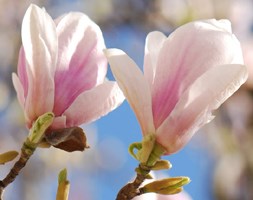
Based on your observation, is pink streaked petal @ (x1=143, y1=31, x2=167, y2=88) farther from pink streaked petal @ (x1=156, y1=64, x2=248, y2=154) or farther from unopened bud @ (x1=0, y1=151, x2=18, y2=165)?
unopened bud @ (x1=0, y1=151, x2=18, y2=165)

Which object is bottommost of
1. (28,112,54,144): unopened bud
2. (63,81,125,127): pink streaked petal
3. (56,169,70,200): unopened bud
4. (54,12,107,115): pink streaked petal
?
(56,169,70,200): unopened bud

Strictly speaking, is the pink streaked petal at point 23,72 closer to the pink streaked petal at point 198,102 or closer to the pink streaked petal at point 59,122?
the pink streaked petal at point 59,122

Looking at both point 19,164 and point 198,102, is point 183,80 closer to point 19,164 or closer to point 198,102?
point 198,102

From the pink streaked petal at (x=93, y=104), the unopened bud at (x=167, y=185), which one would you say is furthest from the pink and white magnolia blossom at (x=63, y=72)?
the unopened bud at (x=167, y=185)

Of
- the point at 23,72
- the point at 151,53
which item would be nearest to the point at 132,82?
the point at 151,53

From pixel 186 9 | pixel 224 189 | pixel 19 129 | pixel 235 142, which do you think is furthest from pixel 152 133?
pixel 19 129

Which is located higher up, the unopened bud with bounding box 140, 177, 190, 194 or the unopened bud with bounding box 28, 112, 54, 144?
the unopened bud with bounding box 28, 112, 54, 144

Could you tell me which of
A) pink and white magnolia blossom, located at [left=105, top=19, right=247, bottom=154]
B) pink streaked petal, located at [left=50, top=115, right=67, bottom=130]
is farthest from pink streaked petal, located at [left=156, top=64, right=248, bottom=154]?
pink streaked petal, located at [left=50, top=115, right=67, bottom=130]
